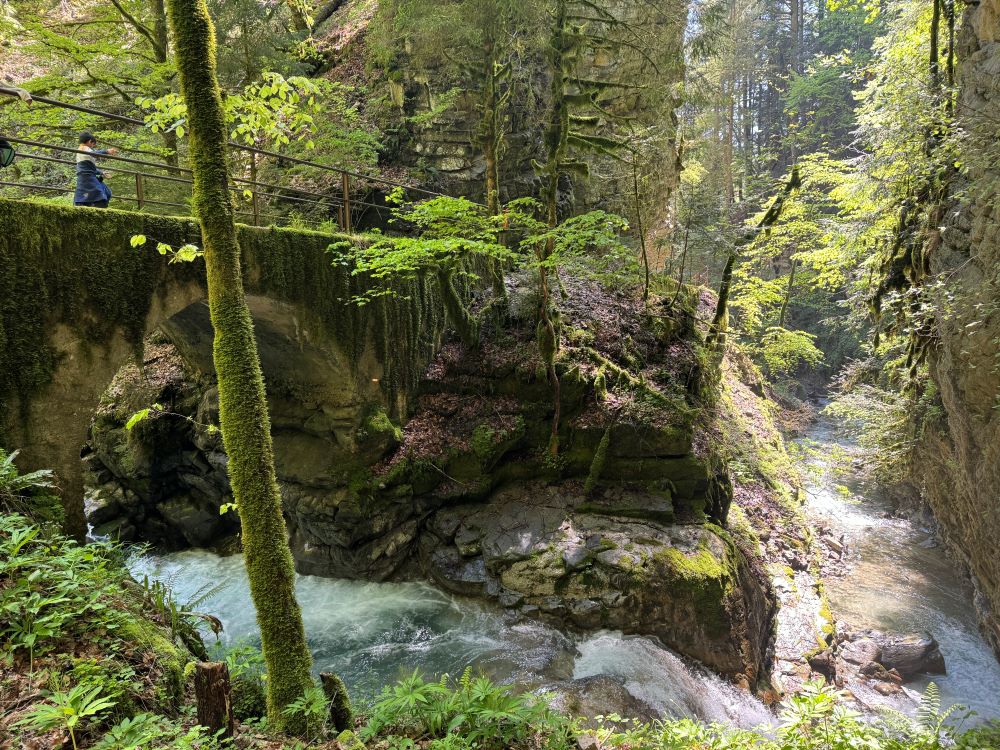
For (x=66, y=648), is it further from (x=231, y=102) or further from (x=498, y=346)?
(x=498, y=346)

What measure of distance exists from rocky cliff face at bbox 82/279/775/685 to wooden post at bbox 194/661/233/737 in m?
4.92

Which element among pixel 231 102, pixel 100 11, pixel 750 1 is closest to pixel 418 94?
pixel 100 11

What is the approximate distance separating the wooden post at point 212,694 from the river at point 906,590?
1024 cm

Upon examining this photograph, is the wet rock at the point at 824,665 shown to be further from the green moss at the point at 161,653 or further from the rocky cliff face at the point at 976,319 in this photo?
the green moss at the point at 161,653

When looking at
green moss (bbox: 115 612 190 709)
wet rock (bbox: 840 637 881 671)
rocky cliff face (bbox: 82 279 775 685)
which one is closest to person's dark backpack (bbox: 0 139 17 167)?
green moss (bbox: 115 612 190 709)

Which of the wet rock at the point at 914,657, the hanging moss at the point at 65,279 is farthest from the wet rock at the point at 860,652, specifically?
the hanging moss at the point at 65,279

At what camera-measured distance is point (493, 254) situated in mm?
7129

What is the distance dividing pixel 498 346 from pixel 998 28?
311 inches

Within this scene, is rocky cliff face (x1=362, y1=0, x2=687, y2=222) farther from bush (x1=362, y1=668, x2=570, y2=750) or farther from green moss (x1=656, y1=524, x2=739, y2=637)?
bush (x1=362, y1=668, x2=570, y2=750)

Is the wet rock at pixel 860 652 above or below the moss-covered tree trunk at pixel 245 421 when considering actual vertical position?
below

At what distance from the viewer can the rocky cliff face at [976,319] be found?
204 inches

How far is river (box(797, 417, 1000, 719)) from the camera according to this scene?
26.5 ft

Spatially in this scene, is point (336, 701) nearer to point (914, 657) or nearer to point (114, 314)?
point (114, 314)

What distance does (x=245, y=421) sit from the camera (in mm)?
3254
